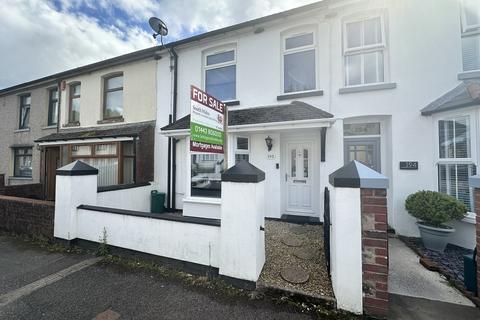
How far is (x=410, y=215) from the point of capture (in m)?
4.99

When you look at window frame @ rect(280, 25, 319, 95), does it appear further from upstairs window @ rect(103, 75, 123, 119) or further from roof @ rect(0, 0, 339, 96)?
upstairs window @ rect(103, 75, 123, 119)

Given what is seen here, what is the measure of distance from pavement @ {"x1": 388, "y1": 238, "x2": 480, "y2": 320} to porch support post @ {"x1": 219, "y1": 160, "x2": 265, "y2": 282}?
167 centimetres

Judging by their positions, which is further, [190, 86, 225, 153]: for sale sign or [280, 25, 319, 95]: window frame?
[280, 25, 319, 95]: window frame

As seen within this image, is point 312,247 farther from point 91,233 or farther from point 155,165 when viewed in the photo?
point 155,165

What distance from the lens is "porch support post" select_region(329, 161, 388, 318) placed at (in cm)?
245

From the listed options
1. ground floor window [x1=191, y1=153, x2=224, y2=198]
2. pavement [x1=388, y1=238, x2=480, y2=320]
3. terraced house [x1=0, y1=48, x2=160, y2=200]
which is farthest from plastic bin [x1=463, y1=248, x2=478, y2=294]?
terraced house [x1=0, y1=48, x2=160, y2=200]

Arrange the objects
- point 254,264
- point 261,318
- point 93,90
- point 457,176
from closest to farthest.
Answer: point 261,318 → point 254,264 → point 457,176 → point 93,90

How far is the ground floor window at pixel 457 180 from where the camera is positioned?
173 inches

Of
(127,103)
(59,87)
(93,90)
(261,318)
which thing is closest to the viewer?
(261,318)

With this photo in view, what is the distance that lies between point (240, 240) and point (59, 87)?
11390 millimetres

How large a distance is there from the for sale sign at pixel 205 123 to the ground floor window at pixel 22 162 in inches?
478

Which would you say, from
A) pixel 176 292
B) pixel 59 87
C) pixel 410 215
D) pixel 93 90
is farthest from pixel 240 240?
pixel 59 87

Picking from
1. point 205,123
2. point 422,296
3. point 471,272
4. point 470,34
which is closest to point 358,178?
point 422,296

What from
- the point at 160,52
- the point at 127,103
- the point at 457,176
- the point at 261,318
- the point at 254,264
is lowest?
the point at 261,318
